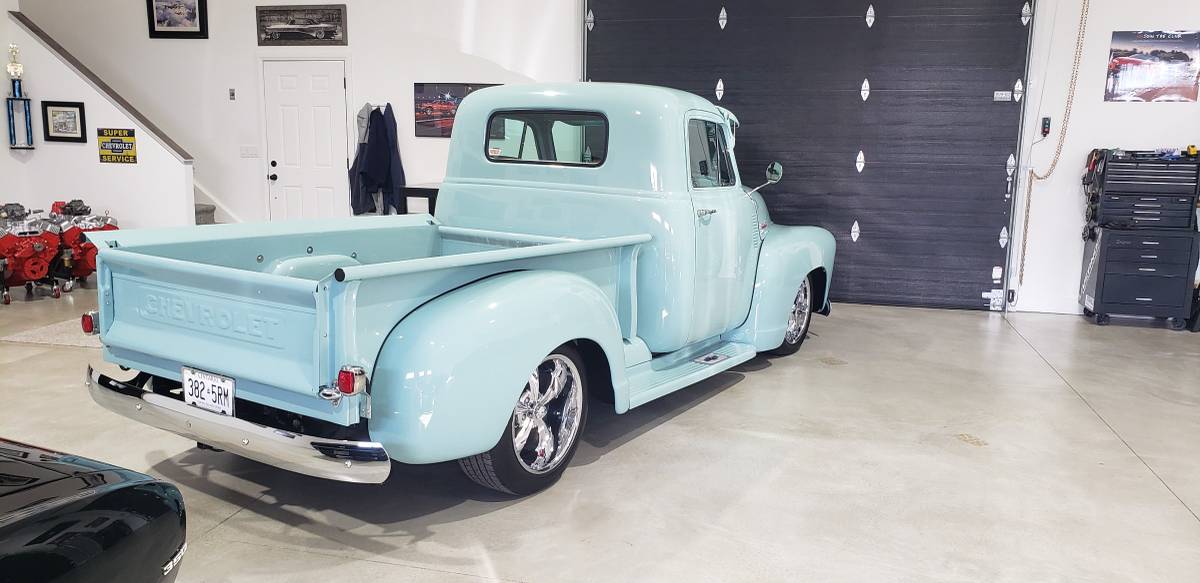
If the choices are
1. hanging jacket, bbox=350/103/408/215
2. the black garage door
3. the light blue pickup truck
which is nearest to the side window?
the light blue pickup truck

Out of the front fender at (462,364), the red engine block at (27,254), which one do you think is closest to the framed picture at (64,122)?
the red engine block at (27,254)

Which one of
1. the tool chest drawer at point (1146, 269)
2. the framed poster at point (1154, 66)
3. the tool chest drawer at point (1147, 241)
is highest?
the framed poster at point (1154, 66)

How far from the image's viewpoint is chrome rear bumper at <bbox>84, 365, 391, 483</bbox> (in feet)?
8.81

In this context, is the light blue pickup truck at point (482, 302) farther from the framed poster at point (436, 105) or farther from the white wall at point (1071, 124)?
the framed poster at point (436, 105)

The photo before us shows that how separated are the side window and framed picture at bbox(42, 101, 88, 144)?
26.4ft

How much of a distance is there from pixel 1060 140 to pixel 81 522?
8399 millimetres

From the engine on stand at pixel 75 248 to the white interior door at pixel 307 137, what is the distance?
2.02 metres

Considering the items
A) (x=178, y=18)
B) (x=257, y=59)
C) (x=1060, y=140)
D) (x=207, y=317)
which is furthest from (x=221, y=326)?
(x=178, y=18)

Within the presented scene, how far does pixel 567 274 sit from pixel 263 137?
7683 mm

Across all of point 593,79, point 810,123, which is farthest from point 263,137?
point 810,123

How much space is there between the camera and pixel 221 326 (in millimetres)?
2908

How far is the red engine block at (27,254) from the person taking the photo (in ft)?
23.6

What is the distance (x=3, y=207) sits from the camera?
786cm

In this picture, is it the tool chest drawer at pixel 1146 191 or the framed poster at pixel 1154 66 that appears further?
the framed poster at pixel 1154 66
